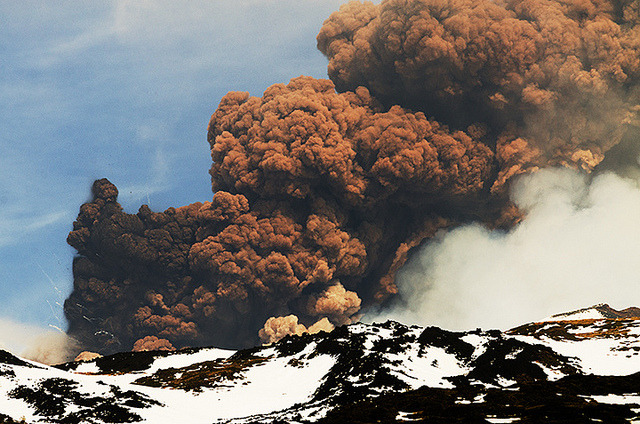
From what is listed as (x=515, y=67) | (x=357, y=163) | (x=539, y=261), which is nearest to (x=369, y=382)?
(x=357, y=163)

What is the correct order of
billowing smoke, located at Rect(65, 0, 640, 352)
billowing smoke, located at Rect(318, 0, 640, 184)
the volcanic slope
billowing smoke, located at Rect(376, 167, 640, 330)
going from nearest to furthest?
the volcanic slope → billowing smoke, located at Rect(318, 0, 640, 184) → billowing smoke, located at Rect(65, 0, 640, 352) → billowing smoke, located at Rect(376, 167, 640, 330)

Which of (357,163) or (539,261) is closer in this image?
(357,163)

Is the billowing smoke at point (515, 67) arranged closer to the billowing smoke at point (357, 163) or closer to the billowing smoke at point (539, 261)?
the billowing smoke at point (357, 163)

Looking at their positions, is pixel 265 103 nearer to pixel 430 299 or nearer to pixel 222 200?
pixel 222 200

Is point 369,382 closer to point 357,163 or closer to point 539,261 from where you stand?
point 357,163

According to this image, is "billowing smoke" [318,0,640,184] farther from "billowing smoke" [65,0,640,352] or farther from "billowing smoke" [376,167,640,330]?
"billowing smoke" [376,167,640,330]

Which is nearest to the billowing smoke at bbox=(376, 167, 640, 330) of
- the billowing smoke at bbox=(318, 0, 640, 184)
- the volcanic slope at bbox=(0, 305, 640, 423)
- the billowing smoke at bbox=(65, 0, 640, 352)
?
the billowing smoke at bbox=(65, 0, 640, 352)
